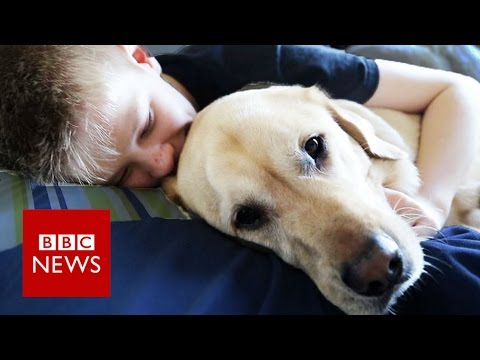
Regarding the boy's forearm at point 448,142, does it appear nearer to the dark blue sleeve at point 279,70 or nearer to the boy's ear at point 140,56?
the dark blue sleeve at point 279,70

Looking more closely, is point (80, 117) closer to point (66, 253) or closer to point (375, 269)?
point (66, 253)

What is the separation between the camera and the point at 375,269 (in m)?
0.89

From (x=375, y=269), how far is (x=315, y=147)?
402mm

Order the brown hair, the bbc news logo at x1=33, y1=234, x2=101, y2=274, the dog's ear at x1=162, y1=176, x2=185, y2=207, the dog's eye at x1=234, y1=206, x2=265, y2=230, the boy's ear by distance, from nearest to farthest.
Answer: the bbc news logo at x1=33, y1=234, x2=101, y2=274
the dog's eye at x1=234, y1=206, x2=265, y2=230
the brown hair
the dog's ear at x1=162, y1=176, x2=185, y2=207
the boy's ear

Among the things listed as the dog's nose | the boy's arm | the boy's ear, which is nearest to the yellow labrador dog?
the dog's nose

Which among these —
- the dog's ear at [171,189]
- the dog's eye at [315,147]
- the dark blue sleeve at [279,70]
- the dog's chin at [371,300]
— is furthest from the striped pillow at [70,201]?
the dark blue sleeve at [279,70]

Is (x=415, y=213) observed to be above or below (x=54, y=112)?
below

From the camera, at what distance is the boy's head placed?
49.9 inches

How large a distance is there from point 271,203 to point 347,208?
189 millimetres

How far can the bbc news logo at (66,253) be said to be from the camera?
0.98 m

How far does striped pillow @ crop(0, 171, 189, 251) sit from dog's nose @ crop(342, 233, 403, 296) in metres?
0.51

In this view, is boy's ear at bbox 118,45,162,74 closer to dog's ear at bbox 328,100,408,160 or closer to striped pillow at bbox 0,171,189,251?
striped pillow at bbox 0,171,189,251

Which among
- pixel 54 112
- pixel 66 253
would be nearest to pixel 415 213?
pixel 66 253
